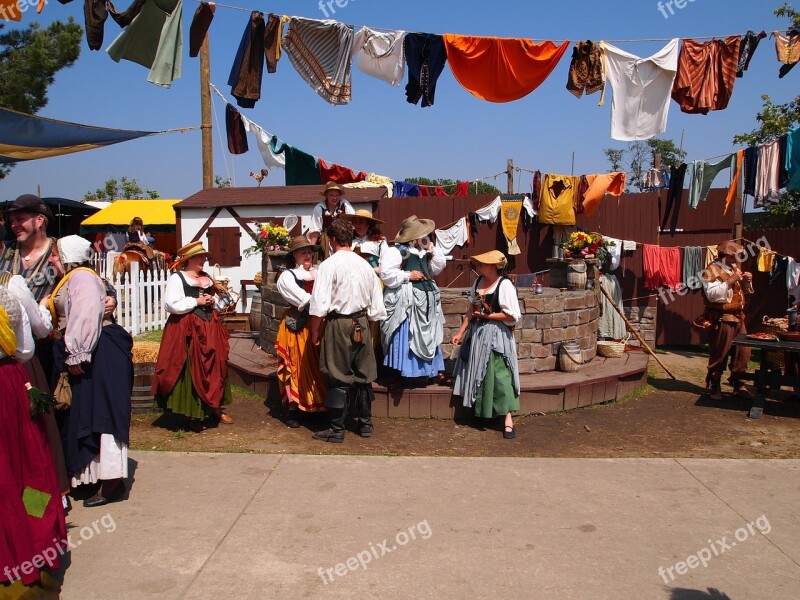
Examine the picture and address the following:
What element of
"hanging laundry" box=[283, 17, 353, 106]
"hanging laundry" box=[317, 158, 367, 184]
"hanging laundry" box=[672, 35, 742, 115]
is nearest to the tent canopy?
"hanging laundry" box=[317, 158, 367, 184]

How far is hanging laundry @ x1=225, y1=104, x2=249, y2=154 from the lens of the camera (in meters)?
11.9

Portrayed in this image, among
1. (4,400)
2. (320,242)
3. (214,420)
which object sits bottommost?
(214,420)

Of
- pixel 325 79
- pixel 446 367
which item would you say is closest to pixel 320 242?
pixel 446 367

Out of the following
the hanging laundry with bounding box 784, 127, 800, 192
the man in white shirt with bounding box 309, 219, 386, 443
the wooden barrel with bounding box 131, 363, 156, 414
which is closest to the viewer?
the man in white shirt with bounding box 309, 219, 386, 443

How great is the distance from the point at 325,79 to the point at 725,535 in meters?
7.15

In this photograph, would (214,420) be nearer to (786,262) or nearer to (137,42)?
(137,42)

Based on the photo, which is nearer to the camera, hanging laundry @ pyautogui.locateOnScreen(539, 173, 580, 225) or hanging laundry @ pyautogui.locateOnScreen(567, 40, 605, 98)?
hanging laundry @ pyautogui.locateOnScreen(567, 40, 605, 98)

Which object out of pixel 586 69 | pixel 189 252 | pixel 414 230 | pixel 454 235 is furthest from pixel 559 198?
pixel 189 252

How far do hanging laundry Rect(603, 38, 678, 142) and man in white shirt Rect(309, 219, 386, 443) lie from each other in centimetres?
521

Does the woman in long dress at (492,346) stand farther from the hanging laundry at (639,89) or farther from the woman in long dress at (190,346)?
the hanging laundry at (639,89)

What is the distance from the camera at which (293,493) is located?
13.7 ft

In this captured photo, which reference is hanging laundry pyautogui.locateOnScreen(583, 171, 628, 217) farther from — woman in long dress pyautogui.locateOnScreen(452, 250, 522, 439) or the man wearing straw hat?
woman in long dress pyautogui.locateOnScreen(452, 250, 522, 439)

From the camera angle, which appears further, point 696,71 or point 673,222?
point 673,222

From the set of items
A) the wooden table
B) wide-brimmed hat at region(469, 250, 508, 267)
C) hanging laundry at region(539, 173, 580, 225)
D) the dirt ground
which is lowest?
the dirt ground
